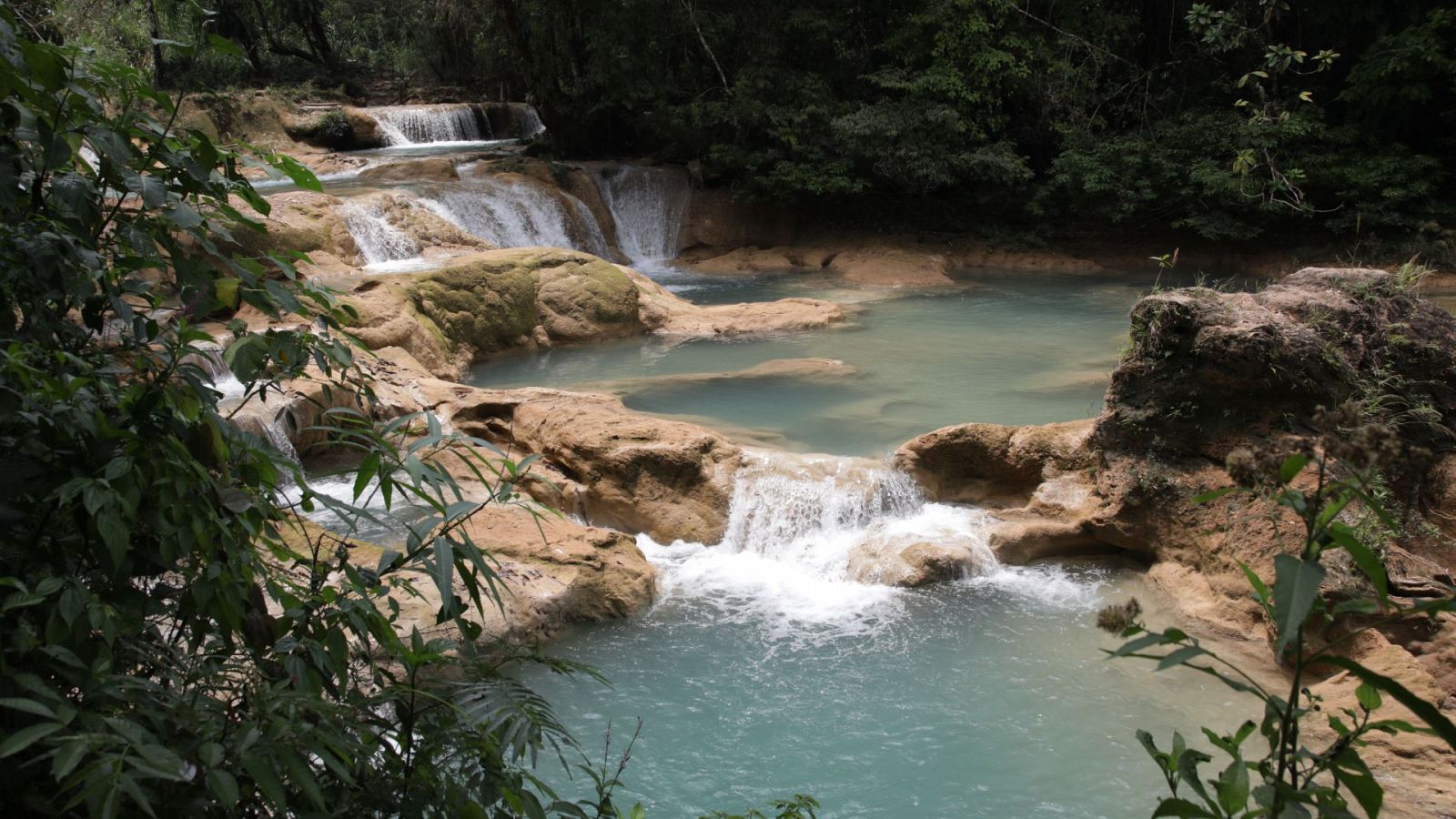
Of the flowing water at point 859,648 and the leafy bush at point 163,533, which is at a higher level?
the leafy bush at point 163,533

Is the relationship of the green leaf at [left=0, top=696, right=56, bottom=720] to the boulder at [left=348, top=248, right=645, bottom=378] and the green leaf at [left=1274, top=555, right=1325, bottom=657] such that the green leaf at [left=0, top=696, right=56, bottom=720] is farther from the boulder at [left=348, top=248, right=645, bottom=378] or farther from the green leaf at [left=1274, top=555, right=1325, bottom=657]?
the boulder at [left=348, top=248, right=645, bottom=378]

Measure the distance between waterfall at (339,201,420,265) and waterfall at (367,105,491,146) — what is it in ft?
30.4

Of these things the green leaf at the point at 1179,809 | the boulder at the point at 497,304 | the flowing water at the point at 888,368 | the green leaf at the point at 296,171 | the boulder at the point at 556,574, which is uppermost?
the green leaf at the point at 296,171

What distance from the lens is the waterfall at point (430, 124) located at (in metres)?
21.5

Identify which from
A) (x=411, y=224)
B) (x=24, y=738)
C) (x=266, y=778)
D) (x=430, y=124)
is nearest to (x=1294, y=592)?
(x=266, y=778)

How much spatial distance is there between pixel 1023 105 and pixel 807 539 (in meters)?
12.6

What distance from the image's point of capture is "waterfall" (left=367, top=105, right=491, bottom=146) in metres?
21.5

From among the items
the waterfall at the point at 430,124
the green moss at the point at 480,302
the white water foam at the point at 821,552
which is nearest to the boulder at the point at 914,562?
the white water foam at the point at 821,552

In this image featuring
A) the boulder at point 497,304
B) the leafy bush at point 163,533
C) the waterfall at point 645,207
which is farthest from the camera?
the waterfall at point 645,207

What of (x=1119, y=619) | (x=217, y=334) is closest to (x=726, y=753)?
(x=1119, y=619)

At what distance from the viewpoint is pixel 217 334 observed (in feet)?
26.5

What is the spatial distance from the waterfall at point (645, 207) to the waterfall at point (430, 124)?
248 inches

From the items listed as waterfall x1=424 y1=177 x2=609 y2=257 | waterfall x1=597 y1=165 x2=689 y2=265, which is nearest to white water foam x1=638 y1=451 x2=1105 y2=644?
waterfall x1=424 y1=177 x2=609 y2=257

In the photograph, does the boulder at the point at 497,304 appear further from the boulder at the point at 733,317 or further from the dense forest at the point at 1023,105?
the dense forest at the point at 1023,105
